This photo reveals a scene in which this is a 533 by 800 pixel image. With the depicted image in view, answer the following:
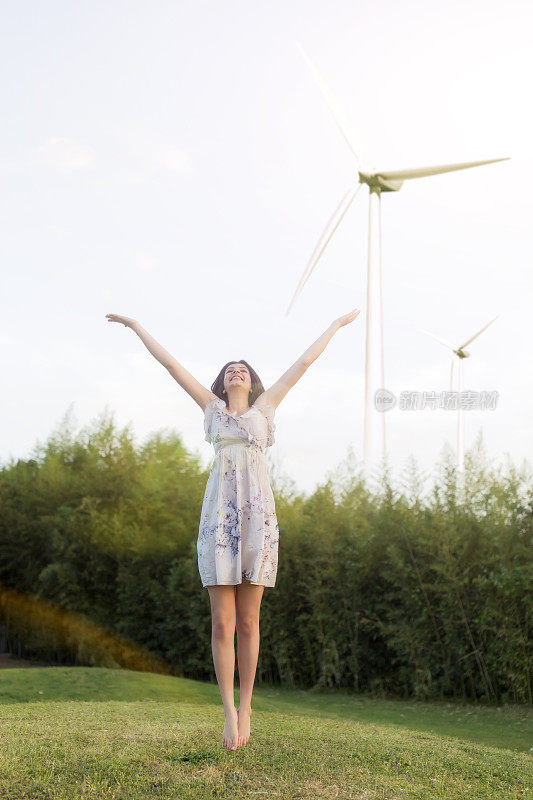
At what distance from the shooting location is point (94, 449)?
17.2 metres

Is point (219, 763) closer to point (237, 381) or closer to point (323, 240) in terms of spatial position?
point (237, 381)

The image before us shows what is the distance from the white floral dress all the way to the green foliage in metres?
7.23

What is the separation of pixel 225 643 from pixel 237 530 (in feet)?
1.94

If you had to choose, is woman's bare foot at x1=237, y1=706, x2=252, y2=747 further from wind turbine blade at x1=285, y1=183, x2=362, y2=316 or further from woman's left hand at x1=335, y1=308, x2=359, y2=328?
wind turbine blade at x1=285, y1=183, x2=362, y2=316

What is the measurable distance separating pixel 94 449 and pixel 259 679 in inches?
259

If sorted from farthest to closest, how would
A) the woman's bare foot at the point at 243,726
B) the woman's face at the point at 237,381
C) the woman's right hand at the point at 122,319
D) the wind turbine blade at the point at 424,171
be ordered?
the wind turbine blade at the point at 424,171 → the woman's right hand at the point at 122,319 → the woman's face at the point at 237,381 → the woman's bare foot at the point at 243,726

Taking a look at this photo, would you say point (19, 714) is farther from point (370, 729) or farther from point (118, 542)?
point (118, 542)

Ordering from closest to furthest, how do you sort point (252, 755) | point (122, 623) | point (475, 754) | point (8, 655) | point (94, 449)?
1. point (252, 755)
2. point (475, 754)
3. point (122, 623)
4. point (94, 449)
5. point (8, 655)

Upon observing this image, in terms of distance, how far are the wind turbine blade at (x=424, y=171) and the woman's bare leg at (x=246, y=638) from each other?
421 inches

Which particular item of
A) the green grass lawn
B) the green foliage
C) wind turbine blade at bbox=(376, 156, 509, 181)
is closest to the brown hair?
the green grass lawn

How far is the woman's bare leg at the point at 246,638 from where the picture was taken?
3.86 m

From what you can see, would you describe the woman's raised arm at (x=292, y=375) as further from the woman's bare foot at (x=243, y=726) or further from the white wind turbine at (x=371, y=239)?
the white wind turbine at (x=371, y=239)

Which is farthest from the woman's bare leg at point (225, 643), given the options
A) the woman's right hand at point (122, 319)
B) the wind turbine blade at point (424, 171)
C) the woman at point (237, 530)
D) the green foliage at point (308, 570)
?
A: the wind turbine blade at point (424, 171)

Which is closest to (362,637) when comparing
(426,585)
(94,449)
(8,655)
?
(426,585)
